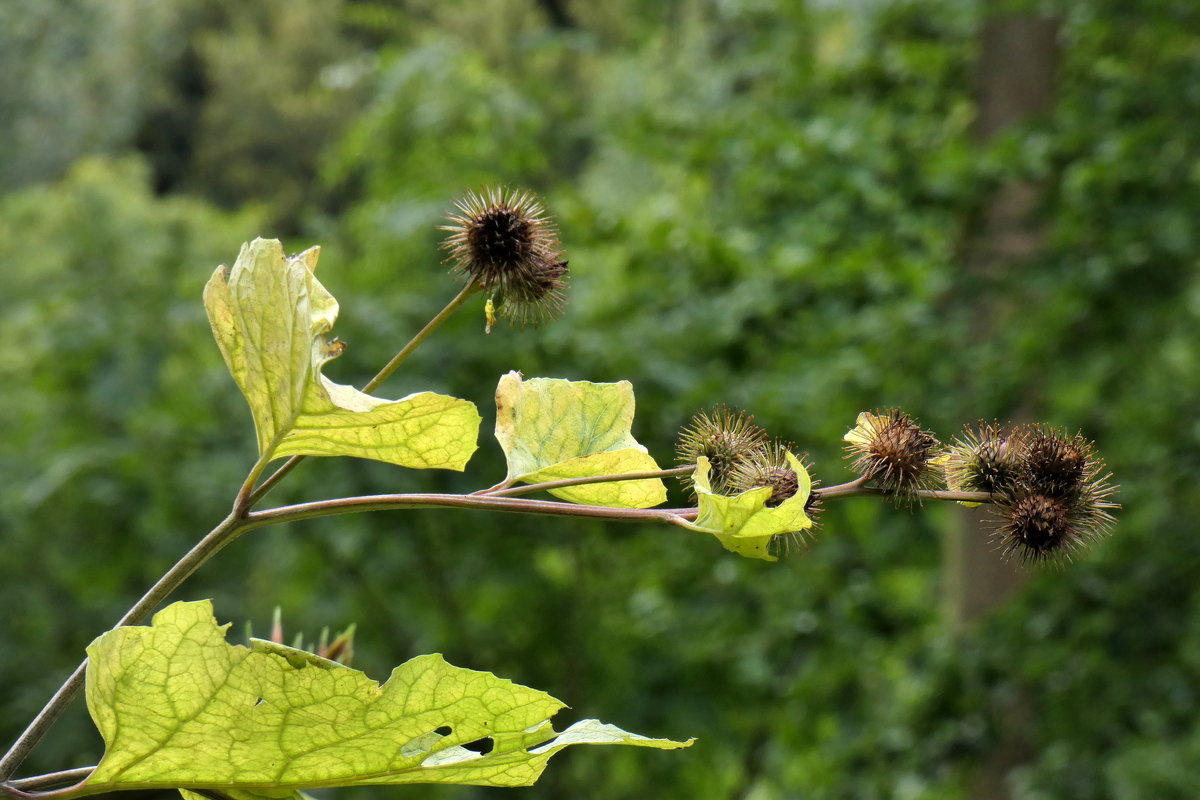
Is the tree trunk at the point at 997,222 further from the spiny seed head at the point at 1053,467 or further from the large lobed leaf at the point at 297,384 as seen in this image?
the large lobed leaf at the point at 297,384

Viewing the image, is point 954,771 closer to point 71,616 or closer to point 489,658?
point 489,658

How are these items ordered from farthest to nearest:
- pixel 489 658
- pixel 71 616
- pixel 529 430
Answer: pixel 71 616 < pixel 489 658 < pixel 529 430

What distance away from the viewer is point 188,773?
536 millimetres

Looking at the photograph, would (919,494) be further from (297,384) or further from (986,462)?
(297,384)

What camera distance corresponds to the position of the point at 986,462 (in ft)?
2.08

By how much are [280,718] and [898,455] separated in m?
0.35

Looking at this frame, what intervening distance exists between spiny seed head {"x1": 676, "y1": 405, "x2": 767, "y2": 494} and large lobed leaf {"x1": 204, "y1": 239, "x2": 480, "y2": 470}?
158 mm

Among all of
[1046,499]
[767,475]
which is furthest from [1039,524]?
[767,475]

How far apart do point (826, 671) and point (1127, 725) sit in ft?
3.19

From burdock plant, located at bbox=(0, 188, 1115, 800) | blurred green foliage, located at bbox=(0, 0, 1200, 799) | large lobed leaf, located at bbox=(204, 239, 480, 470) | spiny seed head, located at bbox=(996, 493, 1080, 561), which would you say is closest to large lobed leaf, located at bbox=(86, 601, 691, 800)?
burdock plant, located at bbox=(0, 188, 1115, 800)

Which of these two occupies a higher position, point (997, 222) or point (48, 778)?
point (997, 222)

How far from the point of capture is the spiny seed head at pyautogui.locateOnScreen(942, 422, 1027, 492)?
24.2 inches

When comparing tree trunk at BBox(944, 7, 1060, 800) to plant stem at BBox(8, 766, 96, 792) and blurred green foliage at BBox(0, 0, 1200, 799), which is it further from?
plant stem at BBox(8, 766, 96, 792)

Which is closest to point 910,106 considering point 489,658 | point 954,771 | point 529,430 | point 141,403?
point 954,771
